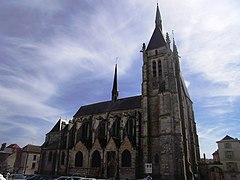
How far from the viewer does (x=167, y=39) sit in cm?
3086

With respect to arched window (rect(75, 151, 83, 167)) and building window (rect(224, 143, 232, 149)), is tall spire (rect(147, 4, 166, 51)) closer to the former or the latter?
arched window (rect(75, 151, 83, 167))

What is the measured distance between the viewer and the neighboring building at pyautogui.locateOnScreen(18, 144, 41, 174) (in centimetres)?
4666

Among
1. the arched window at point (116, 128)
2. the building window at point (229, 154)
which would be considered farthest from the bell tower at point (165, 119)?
the building window at point (229, 154)

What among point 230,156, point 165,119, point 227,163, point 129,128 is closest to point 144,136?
point 165,119

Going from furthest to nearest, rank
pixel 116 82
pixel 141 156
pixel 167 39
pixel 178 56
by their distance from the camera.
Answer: pixel 116 82 < pixel 178 56 < pixel 167 39 < pixel 141 156

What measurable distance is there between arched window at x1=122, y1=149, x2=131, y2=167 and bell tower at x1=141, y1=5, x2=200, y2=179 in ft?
7.05

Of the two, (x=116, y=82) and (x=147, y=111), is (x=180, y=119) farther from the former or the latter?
(x=116, y=82)

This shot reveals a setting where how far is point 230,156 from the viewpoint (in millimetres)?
33438

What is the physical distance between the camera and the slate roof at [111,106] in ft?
110

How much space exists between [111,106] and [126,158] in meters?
11.8

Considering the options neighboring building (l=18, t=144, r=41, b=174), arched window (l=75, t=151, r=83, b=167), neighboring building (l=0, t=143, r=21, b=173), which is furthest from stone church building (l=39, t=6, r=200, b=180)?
neighboring building (l=0, t=143, r=21, b=173)

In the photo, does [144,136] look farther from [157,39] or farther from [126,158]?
[157,39]

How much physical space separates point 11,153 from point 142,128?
39112 mm

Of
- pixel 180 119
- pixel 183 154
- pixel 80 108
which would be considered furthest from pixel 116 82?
pixel 183 154
